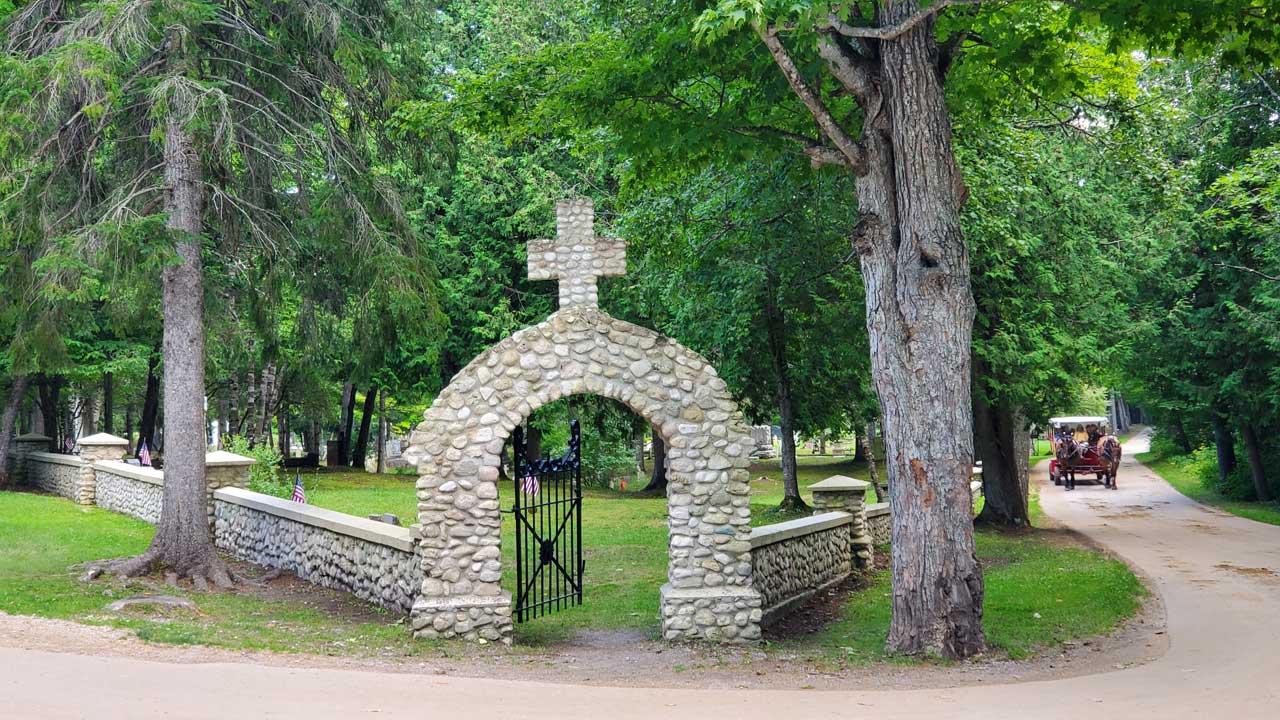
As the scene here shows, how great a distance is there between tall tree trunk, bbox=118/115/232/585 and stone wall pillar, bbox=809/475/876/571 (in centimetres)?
787

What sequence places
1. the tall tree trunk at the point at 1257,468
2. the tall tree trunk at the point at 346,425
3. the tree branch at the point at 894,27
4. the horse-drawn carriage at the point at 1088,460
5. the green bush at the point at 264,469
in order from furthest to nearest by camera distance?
the tall tree trunk at the point at 346,425, the horse-drawn carriage at the point at 1088,460, the tall tree trunk at the point at 1257,468, the green bush at the point at 264,469, the tree branch at the point at 894,27

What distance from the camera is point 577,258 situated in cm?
1033

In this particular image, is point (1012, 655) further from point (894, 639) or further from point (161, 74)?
point (161, 74)

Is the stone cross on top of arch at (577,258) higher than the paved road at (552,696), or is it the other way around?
the stone cross on top of arch at (577,258)

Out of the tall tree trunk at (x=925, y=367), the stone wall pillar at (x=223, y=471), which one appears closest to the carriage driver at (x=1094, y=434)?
the stone wall pillar at (x=223, y=471)

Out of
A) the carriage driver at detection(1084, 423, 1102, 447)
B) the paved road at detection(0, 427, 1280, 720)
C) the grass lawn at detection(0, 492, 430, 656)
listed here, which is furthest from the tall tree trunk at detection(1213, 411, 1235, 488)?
the grass lawn at detection(0, 492, 430, 656)

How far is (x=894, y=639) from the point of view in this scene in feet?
32.1

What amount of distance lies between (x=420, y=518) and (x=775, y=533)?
12.9ft

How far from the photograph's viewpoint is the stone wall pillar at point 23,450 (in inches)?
997

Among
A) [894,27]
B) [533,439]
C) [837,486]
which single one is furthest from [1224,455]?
[894,27]

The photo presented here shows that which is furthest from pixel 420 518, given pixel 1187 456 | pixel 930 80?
pixel 1187 456

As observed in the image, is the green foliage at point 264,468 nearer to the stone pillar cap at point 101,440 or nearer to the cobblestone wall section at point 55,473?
the stone pillar cap at point 101,440

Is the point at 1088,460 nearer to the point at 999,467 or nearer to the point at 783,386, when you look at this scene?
the point at 999,467

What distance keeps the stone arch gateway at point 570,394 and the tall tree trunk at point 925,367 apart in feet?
4.84
